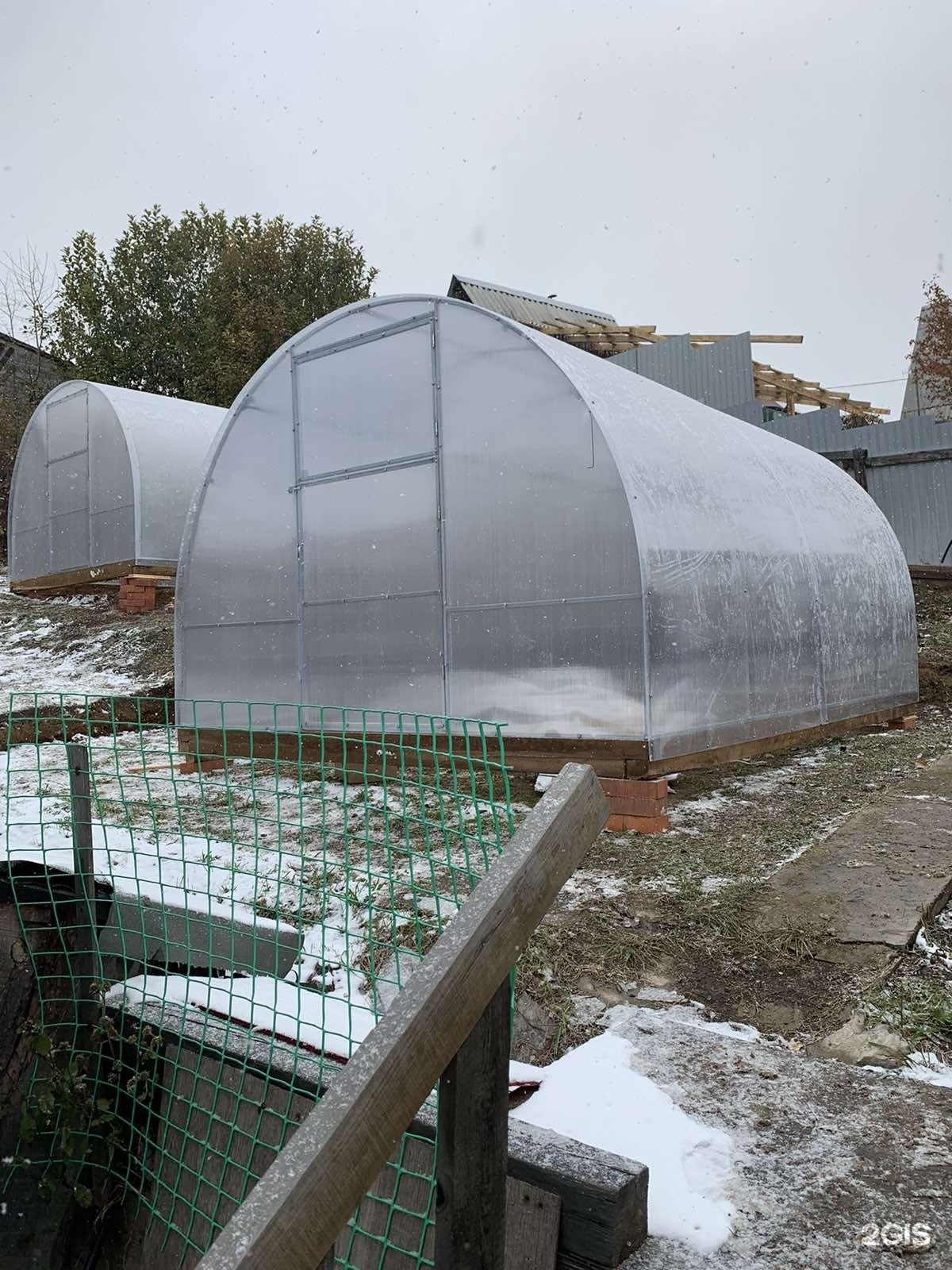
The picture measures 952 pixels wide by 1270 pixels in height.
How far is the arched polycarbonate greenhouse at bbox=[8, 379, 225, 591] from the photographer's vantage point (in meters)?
12.5

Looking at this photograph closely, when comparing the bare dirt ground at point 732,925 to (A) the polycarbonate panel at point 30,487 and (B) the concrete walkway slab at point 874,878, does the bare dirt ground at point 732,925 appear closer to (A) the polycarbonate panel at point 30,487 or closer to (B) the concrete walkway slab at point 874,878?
(B) the concrete walkway slab at point 874,878

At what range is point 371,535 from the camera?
22.2 feet

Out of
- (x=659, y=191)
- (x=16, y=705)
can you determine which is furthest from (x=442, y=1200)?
(x=659, y=191)

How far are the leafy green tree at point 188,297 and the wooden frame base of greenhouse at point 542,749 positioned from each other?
14.0m

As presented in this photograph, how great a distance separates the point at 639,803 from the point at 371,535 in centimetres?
265

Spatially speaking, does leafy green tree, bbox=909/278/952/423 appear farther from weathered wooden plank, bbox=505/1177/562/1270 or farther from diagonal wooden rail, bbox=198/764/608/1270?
diagonal wooden rail, bbox=198/764/608/1270

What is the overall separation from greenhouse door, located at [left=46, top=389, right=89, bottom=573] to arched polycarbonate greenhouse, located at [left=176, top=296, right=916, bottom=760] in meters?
6.29

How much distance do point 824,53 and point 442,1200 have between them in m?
18.1

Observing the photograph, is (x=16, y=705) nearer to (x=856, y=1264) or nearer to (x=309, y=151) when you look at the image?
(x=856, y=1264)

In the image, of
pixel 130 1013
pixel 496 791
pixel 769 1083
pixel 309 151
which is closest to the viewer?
pixel 769 1083

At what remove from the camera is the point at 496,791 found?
6.44m

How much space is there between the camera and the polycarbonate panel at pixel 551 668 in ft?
17.7

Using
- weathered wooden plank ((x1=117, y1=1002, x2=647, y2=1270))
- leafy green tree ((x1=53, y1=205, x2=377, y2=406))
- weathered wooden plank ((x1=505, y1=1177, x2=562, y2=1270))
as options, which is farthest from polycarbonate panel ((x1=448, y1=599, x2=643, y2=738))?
leafy green tree ((x1=53, y1=205, x2=377, y2=406))

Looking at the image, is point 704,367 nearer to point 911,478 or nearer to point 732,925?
point 911,478
